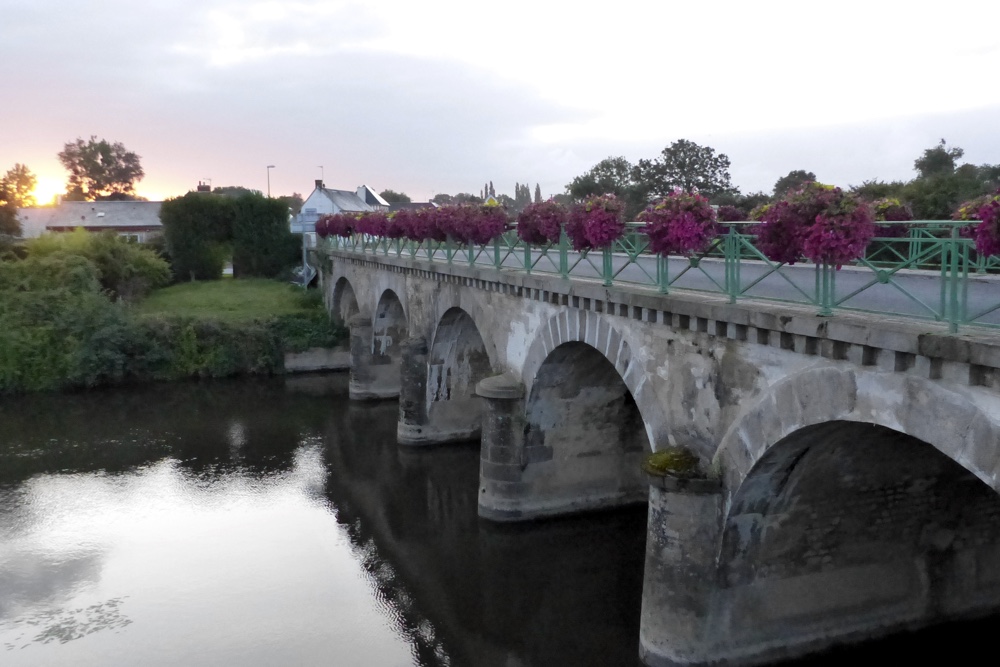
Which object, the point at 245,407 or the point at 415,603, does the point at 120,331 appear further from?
the point at 415,603

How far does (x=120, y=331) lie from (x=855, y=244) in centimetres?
3020

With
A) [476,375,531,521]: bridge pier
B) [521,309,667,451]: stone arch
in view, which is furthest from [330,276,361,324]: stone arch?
[521,309,667,451]: stone arch

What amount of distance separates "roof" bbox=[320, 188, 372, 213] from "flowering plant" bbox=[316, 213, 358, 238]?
23.4 m

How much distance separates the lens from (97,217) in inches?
2405

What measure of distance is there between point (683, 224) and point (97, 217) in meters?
60.9

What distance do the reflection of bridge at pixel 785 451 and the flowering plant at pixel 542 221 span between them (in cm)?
76

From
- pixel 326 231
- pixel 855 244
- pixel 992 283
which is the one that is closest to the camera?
pixel 855 244

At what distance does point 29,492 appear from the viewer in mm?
19406

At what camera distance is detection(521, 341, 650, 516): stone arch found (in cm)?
1570

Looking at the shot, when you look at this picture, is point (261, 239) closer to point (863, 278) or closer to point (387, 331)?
point (387, 331)

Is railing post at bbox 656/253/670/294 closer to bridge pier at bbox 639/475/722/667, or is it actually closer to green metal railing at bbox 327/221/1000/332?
green metal railing at bbox 327/221/1000/332

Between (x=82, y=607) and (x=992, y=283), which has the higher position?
(x=992, y=283)

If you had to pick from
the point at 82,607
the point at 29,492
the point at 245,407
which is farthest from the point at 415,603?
the point at 245,407

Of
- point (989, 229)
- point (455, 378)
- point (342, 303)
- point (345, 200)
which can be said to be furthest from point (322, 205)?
point (989, 229)
